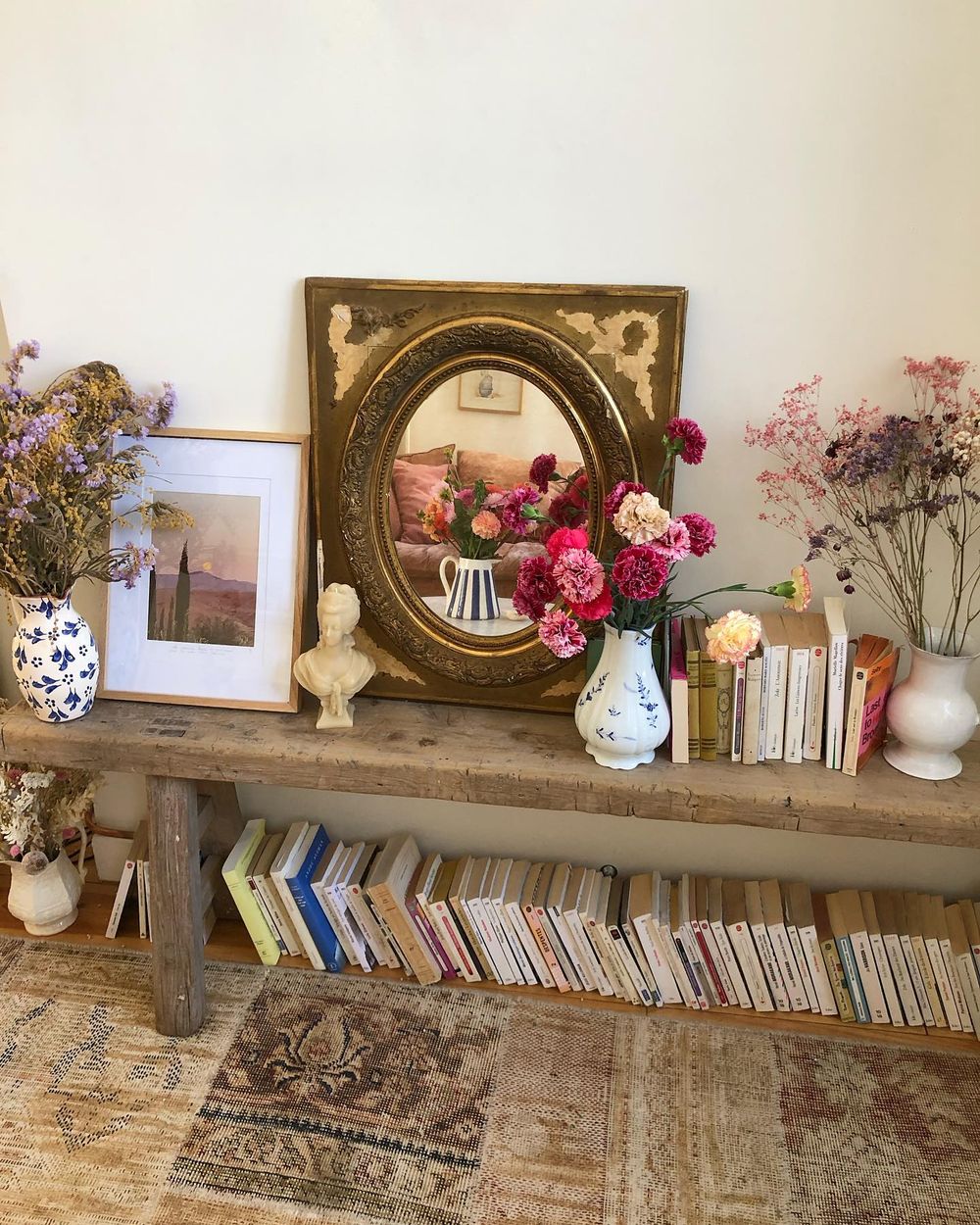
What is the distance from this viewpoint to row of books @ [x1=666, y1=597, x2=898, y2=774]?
1.79 m

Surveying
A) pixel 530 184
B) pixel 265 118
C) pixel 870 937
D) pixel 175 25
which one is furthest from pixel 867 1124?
pixel 175 25

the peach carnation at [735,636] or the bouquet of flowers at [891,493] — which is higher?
the bouquet of flowers at [891,493]

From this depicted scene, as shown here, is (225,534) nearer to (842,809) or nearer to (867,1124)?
(842,809)

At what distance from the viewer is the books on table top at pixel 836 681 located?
1769mm

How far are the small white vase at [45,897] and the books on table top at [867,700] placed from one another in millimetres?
1807

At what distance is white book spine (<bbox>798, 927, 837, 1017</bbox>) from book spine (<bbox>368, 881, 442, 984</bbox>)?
80 centimetres

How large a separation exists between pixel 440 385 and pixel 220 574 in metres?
0.62

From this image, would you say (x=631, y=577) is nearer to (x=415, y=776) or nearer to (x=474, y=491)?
(x=474, y=491)

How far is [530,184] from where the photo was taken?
1.81m

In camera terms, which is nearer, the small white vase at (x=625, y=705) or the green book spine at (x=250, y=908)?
the small white vase at (x=625, y=705)

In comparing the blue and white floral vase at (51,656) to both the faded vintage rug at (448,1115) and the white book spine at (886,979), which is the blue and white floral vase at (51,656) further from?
the white book spine at (886,979)

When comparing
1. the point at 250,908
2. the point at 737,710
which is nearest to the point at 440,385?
the point at 737,710

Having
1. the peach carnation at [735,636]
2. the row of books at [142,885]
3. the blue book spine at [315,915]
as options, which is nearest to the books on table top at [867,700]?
the peach carnation at [735,636]

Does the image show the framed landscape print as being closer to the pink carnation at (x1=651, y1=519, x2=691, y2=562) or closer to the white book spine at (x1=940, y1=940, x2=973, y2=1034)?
the pink carnation at (x1=651, y1=519, x2=691, y2=562)
